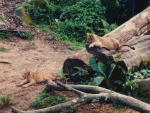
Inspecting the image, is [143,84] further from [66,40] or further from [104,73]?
[66,40]

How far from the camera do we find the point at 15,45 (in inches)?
423

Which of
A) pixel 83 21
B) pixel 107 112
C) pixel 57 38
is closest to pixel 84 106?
pixel 107 112

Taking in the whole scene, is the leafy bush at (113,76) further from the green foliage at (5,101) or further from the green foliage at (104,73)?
the green foliage at (5,101)

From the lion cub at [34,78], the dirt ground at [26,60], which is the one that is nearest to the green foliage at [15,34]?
the dirt ground at [26,60]

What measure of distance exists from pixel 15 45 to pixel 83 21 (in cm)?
278

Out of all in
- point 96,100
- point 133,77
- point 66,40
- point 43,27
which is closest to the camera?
point 96,100

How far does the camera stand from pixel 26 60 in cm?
945

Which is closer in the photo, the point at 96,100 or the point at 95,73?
the point at 96,100

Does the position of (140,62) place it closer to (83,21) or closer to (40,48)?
(40,48)

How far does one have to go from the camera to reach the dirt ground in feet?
20.4

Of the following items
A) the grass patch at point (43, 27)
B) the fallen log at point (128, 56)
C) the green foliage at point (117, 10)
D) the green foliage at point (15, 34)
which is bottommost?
the fallen log at point (128, 56)

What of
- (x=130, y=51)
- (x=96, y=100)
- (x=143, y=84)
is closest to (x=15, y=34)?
(x=130, y=51)

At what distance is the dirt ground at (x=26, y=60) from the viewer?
621 centimetres

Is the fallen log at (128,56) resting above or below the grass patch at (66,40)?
below
